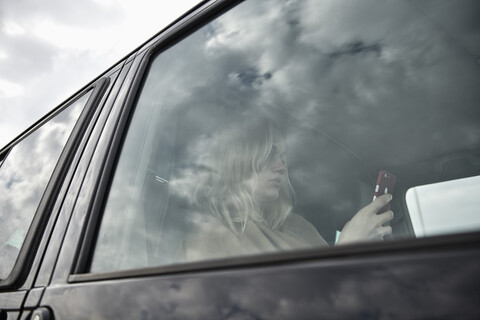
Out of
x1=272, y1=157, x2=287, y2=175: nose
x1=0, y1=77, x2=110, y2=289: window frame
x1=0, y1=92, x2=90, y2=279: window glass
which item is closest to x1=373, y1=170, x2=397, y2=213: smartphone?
x1=272, y1=157, x2=287, y2=175: nose

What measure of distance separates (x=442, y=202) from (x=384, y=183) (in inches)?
12.1

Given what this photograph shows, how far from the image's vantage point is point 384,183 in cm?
204

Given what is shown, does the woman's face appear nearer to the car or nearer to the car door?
the car

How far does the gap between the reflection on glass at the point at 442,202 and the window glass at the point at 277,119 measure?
120 mm

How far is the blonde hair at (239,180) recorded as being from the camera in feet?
3.45

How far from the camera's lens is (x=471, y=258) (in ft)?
1.33

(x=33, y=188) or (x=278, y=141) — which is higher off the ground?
(x=33, y=188)

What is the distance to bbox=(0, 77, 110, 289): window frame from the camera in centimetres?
115

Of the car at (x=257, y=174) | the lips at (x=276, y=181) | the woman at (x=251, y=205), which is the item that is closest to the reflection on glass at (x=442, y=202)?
the car at (x=257, y=174)

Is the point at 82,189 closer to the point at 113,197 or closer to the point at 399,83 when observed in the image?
the point at 113,197

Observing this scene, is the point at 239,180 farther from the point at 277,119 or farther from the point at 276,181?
the point at 277,119

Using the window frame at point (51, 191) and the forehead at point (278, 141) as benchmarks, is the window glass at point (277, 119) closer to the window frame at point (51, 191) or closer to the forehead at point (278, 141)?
the forehead at point (278, 141)

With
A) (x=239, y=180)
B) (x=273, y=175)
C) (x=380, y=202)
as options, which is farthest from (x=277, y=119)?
(x=380, y=202)

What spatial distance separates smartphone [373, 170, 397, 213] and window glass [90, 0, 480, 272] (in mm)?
134
